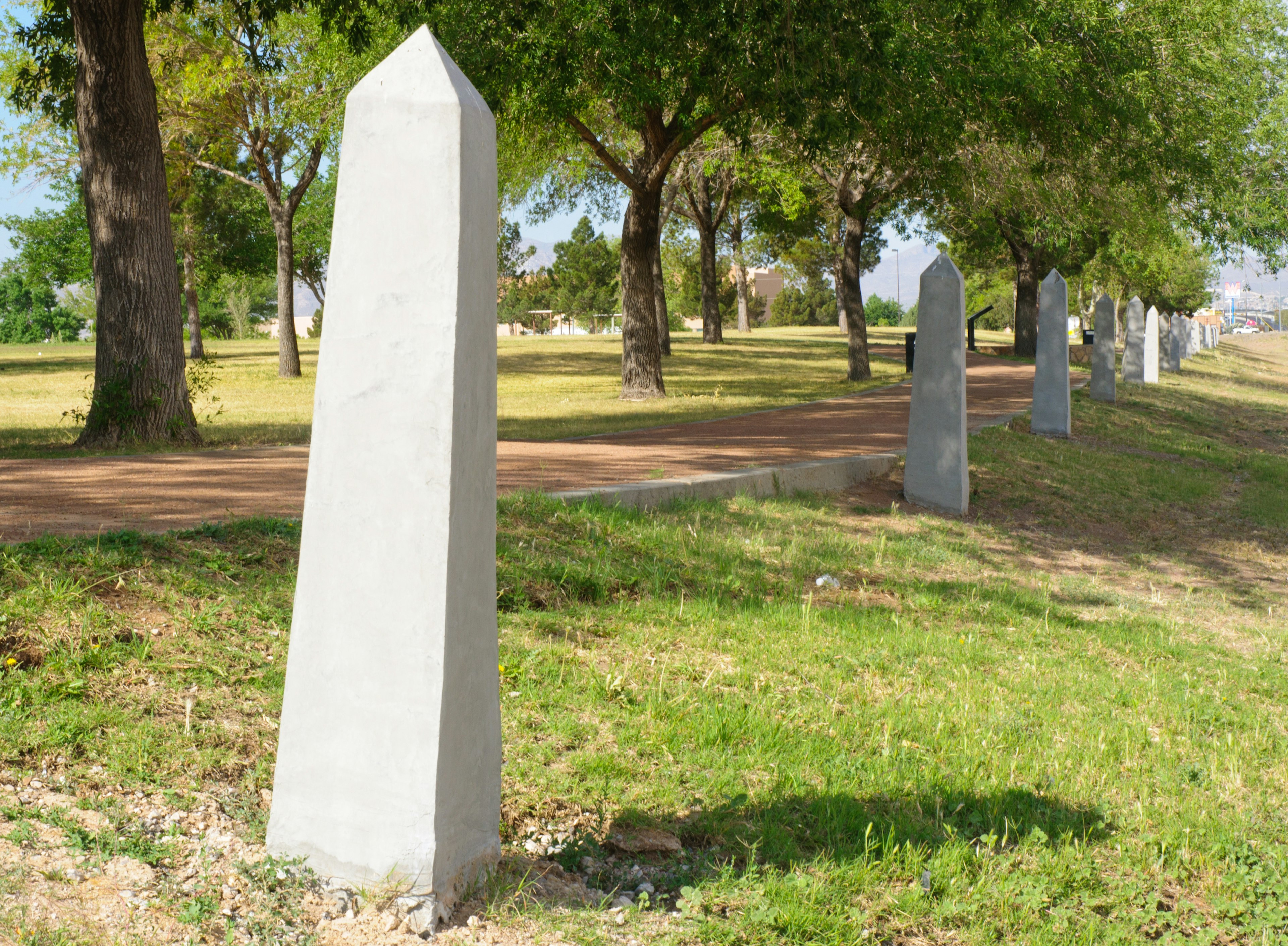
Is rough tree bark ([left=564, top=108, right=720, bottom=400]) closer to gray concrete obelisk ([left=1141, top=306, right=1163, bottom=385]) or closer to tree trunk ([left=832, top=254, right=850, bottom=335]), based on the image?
tree trunk ([left=832, top=254, right=850, bottom=335])

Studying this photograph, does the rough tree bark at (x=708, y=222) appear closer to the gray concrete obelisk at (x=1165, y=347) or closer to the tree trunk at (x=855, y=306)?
the tree trunk at (x=855, y=306)

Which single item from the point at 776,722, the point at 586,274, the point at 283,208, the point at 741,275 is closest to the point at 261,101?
the point at 283,208

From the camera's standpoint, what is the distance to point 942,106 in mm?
13438

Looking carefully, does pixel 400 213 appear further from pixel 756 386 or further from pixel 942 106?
pixel 756 386

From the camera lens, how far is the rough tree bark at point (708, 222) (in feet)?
113

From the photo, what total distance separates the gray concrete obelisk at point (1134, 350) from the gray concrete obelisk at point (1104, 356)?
19.6 ft

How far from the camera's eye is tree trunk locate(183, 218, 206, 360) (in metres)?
32.8

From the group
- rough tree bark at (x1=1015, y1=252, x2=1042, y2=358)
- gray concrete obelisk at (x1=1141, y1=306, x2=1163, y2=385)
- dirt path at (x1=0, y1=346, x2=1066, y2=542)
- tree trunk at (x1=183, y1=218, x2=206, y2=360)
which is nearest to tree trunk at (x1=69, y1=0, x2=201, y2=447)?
dirt path at (x1=0, y1=346, x2=1066, y2=542)

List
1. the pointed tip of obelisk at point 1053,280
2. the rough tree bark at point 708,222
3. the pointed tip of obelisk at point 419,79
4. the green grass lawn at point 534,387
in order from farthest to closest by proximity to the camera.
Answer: the rough tree bark at point 708,222 < the pointed tip of obelisk at point 1053,280 < the green grass lawn at point 534,387 < the pointed tip of obelisk at point 419,79

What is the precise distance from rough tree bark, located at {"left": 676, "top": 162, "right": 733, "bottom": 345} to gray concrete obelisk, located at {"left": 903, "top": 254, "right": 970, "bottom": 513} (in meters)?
21.6

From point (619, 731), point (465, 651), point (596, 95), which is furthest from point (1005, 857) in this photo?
point (596, 95)

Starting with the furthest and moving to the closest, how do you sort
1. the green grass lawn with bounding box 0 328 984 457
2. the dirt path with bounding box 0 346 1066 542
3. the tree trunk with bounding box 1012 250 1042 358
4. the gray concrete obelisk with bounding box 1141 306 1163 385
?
the tree trunk with bounding box 1012 250 1042 358 → the gray concrete obelisk with bounding box 1141 306 1163 385 → the green grass lawn with bounding box 0 328 984 457 → the dirt path with bounding box 0 346 1066 542

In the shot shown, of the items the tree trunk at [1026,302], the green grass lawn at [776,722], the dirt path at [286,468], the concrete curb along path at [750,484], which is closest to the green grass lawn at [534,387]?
the dirt path at [286,468]

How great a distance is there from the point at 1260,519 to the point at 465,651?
467 inches
